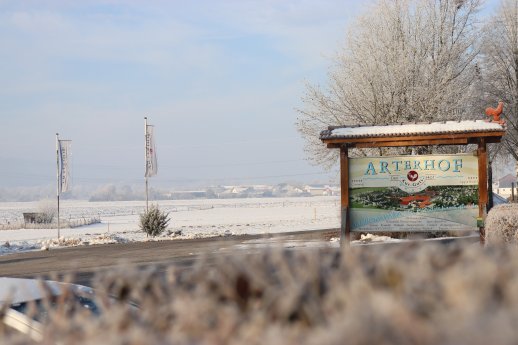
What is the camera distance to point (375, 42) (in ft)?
115

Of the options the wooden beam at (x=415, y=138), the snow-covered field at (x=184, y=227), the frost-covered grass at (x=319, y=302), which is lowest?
the snow-covered field at (x=184, y=227)

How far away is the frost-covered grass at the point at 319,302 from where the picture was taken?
1800 millimetres

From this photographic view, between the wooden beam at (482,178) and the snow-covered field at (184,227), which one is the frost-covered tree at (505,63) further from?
the wooden beam at (482,178)

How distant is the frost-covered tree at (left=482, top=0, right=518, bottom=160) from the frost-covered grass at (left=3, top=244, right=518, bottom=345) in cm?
4196

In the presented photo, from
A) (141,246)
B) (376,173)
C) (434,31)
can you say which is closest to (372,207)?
(376,173)

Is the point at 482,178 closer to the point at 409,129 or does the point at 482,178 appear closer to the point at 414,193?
the point at 414,193

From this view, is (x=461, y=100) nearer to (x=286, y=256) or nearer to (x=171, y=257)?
(x=171, y=257)

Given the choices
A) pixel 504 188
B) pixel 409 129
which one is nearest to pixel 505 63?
pixel 409 129

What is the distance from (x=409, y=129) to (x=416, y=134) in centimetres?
29

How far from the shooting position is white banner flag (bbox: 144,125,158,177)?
3772 cm

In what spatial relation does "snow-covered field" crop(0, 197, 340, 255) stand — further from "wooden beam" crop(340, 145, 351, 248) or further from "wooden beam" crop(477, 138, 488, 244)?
"wooden beam" crop(477, 138, 488, 244)

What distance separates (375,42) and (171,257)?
58.5ft

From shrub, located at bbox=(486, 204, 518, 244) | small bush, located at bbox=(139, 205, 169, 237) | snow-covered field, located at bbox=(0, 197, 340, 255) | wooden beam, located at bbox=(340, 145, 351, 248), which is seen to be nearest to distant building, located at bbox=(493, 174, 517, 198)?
snow-covered field, located at bbox=(0, 197, 340, 255)

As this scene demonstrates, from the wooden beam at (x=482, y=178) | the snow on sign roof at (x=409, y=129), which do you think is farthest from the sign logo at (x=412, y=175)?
the wooden beam at (x=482, y=178)
